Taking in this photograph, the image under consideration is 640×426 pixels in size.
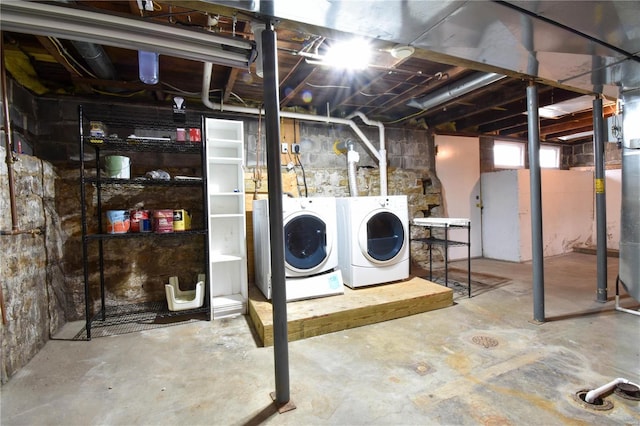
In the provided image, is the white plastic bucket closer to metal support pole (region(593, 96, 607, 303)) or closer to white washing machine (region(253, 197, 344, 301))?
white washing machine (region(253, 197, 344, 301))

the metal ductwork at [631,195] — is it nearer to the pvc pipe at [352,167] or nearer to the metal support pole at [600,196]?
the metal support pole at [600,196]

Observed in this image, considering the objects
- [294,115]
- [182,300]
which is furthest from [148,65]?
[182,300]

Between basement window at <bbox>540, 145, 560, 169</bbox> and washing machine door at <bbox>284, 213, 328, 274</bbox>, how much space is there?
571 centimetres

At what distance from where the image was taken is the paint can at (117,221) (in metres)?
2.54

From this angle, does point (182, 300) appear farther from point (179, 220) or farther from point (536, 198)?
point (536, 198)

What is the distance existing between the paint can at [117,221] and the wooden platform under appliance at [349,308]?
1.29 metres

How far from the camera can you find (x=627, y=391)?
1562 millimetres

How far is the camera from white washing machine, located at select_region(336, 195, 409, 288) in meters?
3.03

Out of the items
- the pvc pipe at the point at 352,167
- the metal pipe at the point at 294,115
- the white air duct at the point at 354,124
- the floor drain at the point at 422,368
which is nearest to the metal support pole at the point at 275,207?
the floor drain at the point at 422,368

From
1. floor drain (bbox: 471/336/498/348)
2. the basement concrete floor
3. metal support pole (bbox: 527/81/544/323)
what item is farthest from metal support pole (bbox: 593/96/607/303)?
floor drain (bbox: 471/336/498/348)

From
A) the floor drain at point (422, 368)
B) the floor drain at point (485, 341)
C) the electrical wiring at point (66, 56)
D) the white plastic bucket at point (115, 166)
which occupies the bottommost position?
the floor drain at point (422, 368)

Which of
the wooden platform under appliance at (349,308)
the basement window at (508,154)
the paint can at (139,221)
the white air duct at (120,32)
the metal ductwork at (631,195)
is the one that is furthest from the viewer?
the basement window at (508,154)

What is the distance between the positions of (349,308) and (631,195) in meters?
2.59

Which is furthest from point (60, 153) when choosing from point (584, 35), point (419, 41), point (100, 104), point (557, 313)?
point (557, 313)
